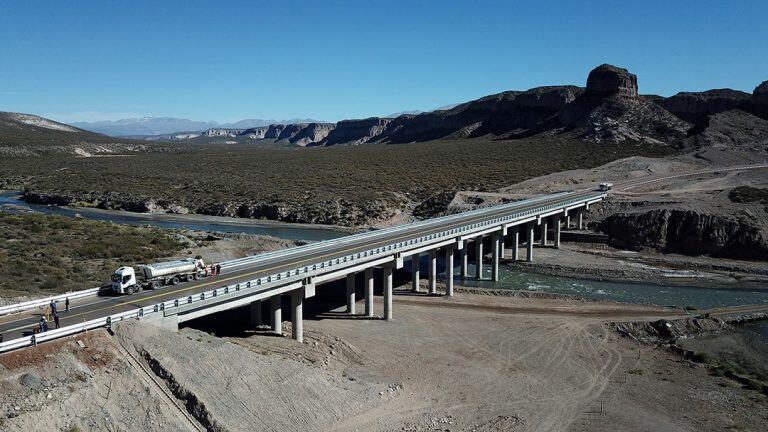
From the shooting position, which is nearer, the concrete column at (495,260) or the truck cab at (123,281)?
the truck cab at (123,281)

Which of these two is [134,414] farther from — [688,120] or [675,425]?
[688,120]

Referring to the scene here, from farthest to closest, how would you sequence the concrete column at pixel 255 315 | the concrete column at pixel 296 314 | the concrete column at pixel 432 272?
the concrete column at pixel 432 272
the concrete column at pixel 255 315
the concrete column at pixel 296 314

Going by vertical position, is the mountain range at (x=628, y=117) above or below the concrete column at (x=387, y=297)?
above

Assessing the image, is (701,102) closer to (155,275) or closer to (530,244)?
(530,244)

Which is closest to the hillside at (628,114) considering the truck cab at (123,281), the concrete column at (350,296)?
the concrete column at (350,296)

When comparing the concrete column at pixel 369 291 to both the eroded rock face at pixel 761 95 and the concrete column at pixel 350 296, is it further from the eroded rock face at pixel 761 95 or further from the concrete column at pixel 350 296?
the eroded rock face at pixel 761 95

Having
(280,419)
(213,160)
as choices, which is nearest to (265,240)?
(280,419)
